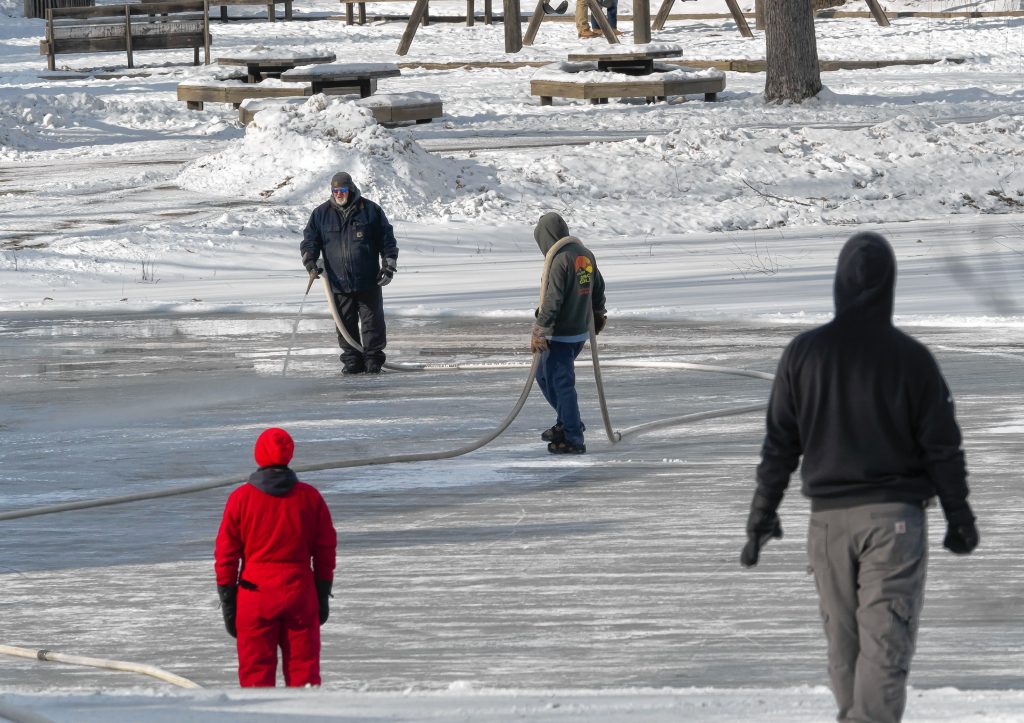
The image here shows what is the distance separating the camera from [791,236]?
66.5ft

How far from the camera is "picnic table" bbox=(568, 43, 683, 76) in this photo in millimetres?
29812

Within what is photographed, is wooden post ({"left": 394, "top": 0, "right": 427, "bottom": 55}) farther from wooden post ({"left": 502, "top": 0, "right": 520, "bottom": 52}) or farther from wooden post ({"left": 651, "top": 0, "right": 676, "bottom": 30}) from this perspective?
wooden post ({"left": 651, "top": 0, "right": 676, "bottom": 30})

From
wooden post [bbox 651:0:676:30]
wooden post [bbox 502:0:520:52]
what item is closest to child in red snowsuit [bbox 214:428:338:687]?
wooden post [bbox 502:0:520:52]

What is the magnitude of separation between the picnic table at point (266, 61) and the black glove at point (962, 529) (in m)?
27.0

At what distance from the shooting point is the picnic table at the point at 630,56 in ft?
97.8

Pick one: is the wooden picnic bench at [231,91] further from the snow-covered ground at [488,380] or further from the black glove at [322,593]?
the black glove at [322,593]

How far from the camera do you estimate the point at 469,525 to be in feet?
29.1

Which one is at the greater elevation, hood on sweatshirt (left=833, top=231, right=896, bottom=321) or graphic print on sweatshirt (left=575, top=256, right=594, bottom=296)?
hood on sweatshirt (left=833, top=231, right=896, bottom=321)

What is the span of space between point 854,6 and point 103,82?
74.5 feet

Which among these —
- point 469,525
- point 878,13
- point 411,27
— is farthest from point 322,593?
point 878,13

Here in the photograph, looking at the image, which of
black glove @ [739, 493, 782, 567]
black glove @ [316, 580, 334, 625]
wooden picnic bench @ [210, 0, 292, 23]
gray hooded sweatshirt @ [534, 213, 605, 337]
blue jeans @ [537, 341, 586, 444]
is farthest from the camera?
wooden picnic bench @ [210, 0, 292, 23]

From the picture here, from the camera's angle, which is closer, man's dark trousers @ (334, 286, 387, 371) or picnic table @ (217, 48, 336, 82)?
man's dark trousers @ (334, 286, 387, 371)

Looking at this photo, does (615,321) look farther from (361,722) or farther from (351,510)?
(361,722)

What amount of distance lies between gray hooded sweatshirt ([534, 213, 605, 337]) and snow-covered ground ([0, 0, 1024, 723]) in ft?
2.94
